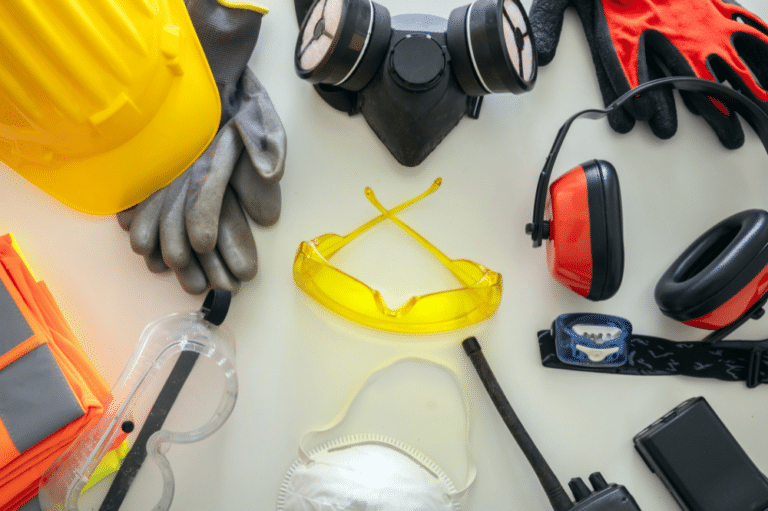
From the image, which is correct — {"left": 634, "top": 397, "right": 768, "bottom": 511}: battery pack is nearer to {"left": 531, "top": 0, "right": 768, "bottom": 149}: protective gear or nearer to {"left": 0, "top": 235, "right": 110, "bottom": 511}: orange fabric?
{"left": 531, "top": 0, "right": 768, "bottom": 149}: protective gear

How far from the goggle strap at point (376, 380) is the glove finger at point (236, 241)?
24cm

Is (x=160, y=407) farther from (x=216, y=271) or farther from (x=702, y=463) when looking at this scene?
(x=702, y=463)

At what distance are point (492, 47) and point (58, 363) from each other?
2.40ft

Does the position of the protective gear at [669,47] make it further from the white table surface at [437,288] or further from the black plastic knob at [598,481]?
the black plastic knob at [598,481]

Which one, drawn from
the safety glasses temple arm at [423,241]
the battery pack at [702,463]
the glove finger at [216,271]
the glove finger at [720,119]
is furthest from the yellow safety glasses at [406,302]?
the glove finger at [720,119]

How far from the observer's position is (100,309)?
0.83 metres

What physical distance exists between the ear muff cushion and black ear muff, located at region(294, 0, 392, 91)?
345mm

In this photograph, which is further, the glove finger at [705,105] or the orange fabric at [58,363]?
the glove finger at [705,105]

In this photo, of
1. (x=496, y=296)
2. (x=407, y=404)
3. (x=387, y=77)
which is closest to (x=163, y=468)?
(x=407, y=404)

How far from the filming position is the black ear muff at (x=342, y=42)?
0.70 metres

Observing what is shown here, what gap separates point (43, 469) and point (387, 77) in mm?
727

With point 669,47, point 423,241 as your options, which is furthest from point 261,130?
point 669,47

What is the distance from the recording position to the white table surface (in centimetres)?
80

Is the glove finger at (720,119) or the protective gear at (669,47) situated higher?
the protective gear at (669,47)
